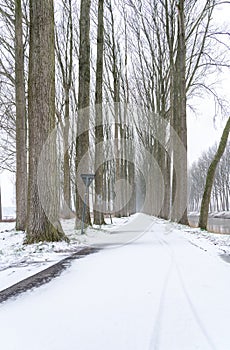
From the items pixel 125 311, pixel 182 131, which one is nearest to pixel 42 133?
pixel 125 311

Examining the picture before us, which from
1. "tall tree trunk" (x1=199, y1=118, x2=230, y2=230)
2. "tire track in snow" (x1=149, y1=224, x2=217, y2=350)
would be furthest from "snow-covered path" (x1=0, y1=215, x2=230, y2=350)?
"tall tree trunk" (x1=199, y1=118, x2=230, y2=230)

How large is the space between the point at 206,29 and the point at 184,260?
Result: 12311mm

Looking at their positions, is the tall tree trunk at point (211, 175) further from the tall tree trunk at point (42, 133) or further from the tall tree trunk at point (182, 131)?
the tall tree trunk at point (42, 133)

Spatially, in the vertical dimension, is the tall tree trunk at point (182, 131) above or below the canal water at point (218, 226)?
above

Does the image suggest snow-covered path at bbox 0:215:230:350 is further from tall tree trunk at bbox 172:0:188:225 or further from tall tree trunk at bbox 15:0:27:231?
tall tree trunk at bbox 172:0:188:225

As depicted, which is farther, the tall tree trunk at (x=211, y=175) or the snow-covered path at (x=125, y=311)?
the tall tree trunk at (x=211, y=175)

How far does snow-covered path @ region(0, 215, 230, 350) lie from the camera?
5.84 feet

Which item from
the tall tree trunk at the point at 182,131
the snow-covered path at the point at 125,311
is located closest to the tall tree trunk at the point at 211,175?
the tall tree trunk at the point at 182,131

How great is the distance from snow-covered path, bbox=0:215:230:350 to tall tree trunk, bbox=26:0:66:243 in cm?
241

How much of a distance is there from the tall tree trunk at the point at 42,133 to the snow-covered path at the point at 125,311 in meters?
2.41

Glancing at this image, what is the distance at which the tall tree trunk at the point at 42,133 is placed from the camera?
5977 mm

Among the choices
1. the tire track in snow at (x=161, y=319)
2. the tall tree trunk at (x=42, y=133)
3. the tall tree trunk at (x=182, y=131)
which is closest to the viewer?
the tire track in snow at (x=161, y=319)

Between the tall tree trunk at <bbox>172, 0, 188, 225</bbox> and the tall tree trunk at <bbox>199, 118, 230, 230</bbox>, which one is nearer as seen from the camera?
the tall tree trunk at <bbox>199, 118, 230, 230</bbox>

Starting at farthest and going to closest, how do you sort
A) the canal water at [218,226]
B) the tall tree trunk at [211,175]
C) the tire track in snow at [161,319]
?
the canal water at [218,226]
the tall tree trunk at [211,175]
the tire track in snow at [161,319]
